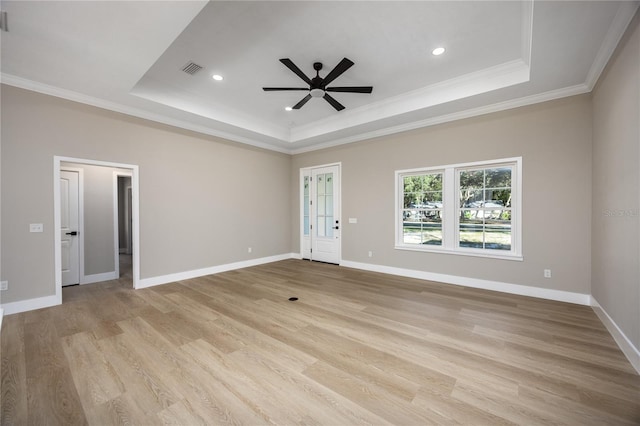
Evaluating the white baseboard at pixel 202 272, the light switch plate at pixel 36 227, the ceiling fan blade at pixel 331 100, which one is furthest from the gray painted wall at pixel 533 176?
the light switch plate at pixel 36 227

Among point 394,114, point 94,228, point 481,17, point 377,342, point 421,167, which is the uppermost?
point 481,17

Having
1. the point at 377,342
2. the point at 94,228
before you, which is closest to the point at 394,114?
the point at 377,342

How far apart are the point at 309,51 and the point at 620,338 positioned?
177 inches

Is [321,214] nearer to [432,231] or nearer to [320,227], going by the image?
[320,227]

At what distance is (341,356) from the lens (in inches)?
90.7

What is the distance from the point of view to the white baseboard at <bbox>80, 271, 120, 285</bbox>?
4656 mm

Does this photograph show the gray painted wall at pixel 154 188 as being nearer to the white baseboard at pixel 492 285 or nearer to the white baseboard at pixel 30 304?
the white baseboard at pixel 30 304

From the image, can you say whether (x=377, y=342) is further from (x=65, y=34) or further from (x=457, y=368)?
(x=65, y=34)

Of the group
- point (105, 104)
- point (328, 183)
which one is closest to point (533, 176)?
point (328, 183)

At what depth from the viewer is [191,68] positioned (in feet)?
11.3

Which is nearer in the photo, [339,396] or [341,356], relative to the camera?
[339,396]

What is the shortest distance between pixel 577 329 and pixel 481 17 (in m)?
3.54

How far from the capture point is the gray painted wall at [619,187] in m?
2.18

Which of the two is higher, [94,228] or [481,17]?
[481,17]
